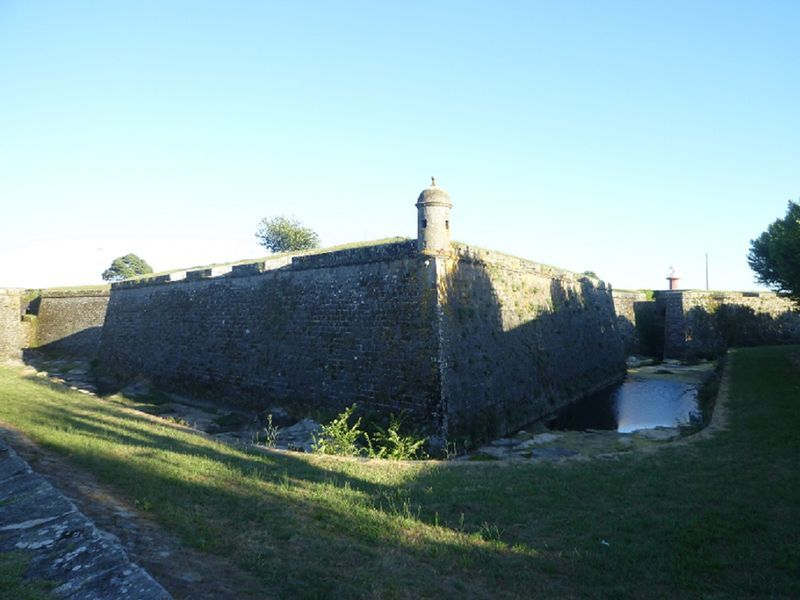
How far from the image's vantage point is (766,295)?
112 ft

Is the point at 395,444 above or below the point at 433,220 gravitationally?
below

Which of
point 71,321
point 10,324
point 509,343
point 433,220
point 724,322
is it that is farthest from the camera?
point 71,321

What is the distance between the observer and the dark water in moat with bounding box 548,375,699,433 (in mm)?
16344

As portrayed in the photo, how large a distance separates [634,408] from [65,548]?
19.7 metres

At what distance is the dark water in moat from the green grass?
6.71 metres

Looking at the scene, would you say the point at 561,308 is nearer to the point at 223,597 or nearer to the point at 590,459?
the point at 590,459

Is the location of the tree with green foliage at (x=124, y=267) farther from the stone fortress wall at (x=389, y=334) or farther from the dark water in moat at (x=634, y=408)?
the dark water in moat at (x=634, y=408)

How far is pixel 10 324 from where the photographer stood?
33.2m

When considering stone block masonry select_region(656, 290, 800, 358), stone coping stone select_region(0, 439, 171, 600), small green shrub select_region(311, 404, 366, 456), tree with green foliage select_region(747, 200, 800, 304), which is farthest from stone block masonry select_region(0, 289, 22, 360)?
stone block masonry select_region(656, 290, 800, 358)

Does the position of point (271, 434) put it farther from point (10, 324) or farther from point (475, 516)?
point (10, 324)

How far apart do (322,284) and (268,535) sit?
11.8m

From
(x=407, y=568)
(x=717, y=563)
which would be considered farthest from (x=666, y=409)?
(x=407, y=568)

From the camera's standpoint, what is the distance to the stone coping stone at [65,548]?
3.23m

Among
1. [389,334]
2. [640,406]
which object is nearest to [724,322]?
[640,406]
